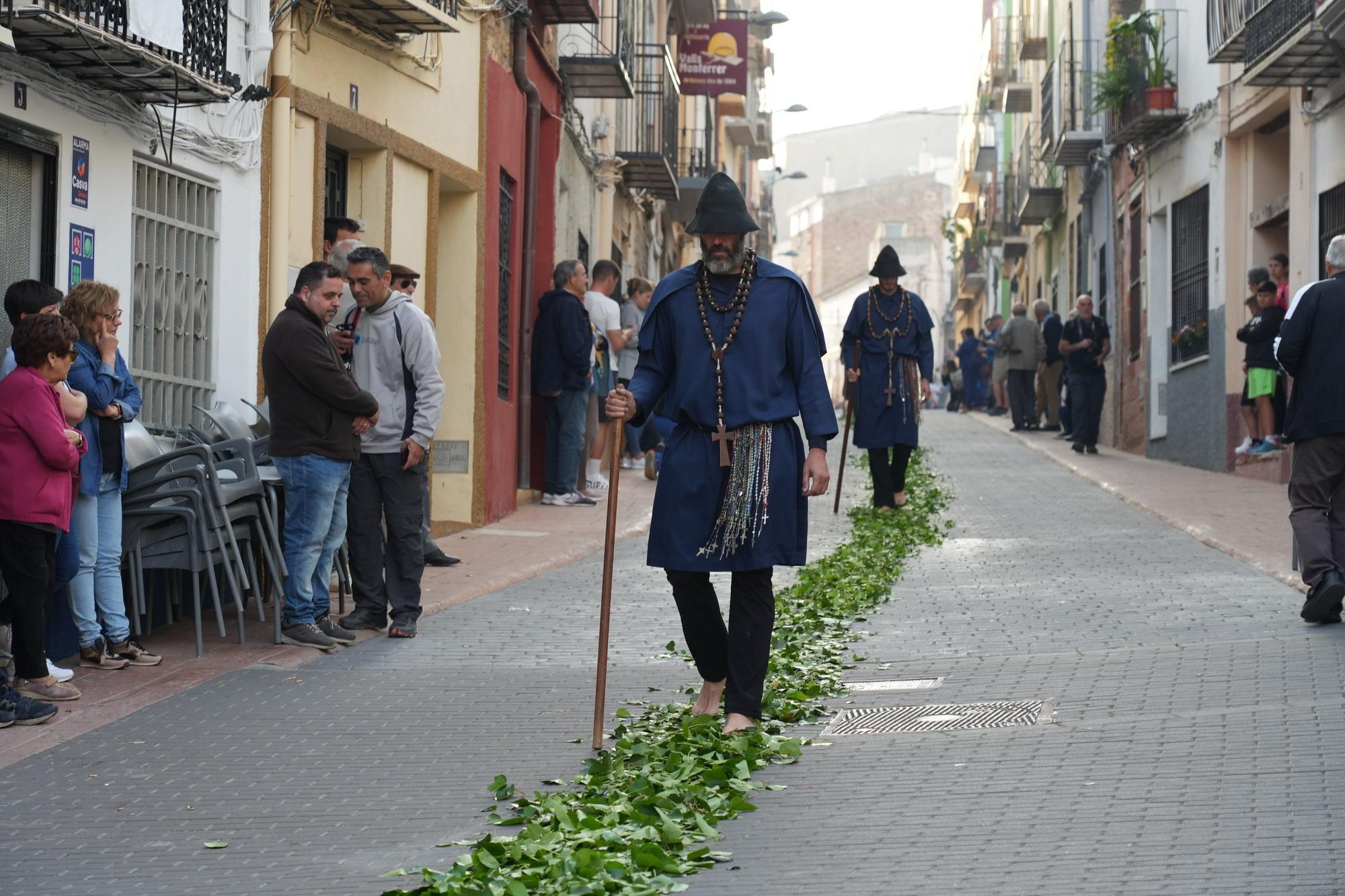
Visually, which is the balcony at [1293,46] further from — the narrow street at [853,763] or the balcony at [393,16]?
the balcony at [393,16]

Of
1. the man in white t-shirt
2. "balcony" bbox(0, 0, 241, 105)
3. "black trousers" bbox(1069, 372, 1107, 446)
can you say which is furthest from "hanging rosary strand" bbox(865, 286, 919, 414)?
"black trousers" bbox(1069, 372, 1107, 446)

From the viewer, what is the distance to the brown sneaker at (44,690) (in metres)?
7.75

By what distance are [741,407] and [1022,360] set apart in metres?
21.5

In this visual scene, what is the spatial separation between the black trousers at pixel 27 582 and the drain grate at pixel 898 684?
329 cm

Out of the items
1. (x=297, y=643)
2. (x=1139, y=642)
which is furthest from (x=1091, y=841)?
(x=297, y=643)

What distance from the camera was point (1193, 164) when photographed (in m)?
22.5

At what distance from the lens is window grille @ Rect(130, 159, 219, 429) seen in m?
10.8

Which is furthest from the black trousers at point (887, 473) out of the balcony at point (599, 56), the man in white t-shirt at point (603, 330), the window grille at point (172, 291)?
the balcony at point (599, 56)

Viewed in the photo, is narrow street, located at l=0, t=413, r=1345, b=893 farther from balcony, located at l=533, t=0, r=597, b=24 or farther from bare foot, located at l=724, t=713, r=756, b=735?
balcony, located at l=533, t=0, r=597, b=24

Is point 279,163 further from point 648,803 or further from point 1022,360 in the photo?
point 1022,360

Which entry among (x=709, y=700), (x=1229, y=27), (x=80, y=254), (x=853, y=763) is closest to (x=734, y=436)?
(x=709, y=700)

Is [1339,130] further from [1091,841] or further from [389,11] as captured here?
[1091,841]

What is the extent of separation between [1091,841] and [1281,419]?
13.7 meters

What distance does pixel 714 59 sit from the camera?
107 ft
